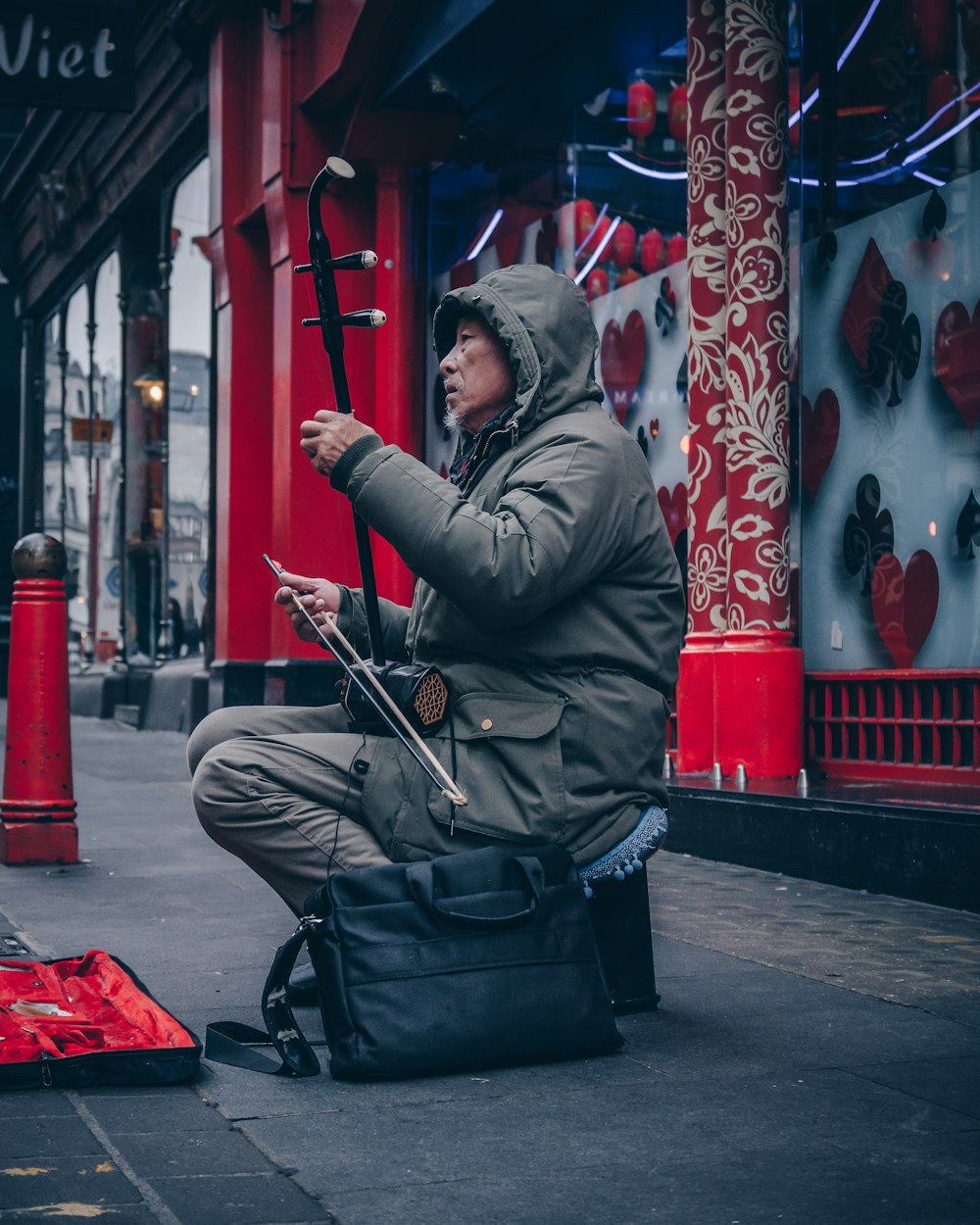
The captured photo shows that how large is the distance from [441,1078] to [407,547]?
1.01 metres

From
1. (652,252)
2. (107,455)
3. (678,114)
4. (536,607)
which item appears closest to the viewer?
(536,607)

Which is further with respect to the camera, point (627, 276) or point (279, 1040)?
point (627, 276)

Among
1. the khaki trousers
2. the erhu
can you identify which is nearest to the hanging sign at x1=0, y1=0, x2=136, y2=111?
the erhu

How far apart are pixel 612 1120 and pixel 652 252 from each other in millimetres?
6073

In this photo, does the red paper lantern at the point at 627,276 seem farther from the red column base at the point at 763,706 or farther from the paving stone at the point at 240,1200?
the paving stone at the point at 240,1200

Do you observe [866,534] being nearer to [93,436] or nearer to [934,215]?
[934,215]

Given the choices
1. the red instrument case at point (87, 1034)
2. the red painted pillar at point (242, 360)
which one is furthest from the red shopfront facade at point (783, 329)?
the red instrument case at point (87, 1034)

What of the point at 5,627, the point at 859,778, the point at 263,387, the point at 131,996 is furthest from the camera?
the point at 5,627

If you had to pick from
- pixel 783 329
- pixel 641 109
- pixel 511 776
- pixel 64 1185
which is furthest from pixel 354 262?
pixel 641 109

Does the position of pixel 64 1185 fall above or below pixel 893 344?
below

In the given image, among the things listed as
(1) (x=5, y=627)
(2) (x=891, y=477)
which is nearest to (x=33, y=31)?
(2) (x=891, y=477)

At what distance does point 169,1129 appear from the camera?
276cm

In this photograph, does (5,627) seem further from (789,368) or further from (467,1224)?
(467,1224)

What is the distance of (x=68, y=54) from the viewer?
10.7 meters
